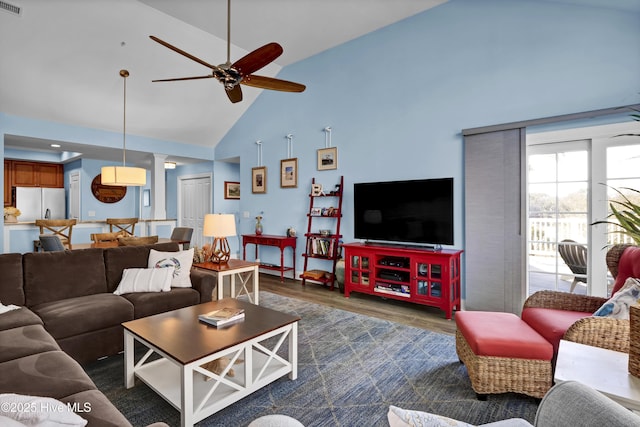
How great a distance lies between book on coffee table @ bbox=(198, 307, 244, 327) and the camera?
6.74 ft

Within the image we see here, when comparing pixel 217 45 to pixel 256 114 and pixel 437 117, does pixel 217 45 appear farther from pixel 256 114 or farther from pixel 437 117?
pixel 437 117

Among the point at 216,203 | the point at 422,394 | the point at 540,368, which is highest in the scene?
the point at 216,203

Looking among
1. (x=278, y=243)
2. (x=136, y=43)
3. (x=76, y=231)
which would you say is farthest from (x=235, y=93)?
(x=76, y=231)

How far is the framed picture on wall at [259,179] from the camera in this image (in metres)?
5.77

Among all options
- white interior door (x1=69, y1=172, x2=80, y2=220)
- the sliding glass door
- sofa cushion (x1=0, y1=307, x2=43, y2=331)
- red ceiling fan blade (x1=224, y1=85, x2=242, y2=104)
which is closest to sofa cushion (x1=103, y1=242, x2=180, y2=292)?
sofa cushion (x1=0, y1=307, x2=43, y2=331)

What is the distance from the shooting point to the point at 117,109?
16.6 ft

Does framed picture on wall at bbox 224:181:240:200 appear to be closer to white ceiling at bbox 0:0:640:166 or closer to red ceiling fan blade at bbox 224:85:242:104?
white ceiling at bbox 0:0:640:166

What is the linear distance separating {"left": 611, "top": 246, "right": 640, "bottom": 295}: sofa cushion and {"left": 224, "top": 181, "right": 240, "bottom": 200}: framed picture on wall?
22.0ft

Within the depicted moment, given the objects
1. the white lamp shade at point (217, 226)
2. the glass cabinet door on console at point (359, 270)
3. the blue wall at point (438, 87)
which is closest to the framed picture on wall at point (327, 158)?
the blue wall at point (438, 87)

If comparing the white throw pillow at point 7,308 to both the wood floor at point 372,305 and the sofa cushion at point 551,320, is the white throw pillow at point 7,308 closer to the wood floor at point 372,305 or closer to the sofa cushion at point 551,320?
the wood floor at point 372,305

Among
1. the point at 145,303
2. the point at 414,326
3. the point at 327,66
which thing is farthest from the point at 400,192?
the point at 145,303

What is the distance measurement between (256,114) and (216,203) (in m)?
2.35

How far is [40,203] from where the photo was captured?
7.26 metres

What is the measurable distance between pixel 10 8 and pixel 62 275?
2933 mm
